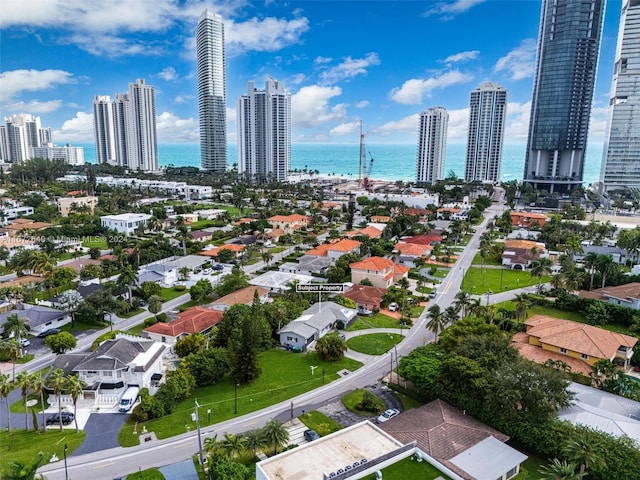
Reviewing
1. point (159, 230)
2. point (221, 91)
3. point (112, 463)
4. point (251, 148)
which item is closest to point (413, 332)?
point (112, 463)

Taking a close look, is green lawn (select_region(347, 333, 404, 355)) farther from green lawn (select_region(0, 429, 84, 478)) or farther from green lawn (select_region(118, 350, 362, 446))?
green lawn (select_region(0, 429, 84, 478))

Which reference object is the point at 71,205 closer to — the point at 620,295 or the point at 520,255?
the point at 520,255

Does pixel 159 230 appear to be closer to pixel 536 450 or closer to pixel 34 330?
pixel 34 330

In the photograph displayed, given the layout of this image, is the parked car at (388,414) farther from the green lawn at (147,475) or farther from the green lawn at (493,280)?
the green lawn at (493,280)

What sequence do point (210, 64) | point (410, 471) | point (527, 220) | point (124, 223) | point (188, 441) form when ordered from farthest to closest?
point (210, 64)
point (527, 220)
point (124, 223)
point (188, 441)
point (410, 471)

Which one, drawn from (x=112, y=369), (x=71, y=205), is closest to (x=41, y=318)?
(x=112, y=369)

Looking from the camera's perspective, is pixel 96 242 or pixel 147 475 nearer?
pixel 147 475

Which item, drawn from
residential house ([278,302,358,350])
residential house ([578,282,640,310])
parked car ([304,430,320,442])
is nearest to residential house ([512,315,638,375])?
residential house ([578,282,640,310])

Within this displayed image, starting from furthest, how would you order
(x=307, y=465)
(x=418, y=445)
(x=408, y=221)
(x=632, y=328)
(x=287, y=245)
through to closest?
(x=408, y=221) → (x=287, y=245) → (x=632, y=328) → (x=418, y=445) → (x=307, y=465)
